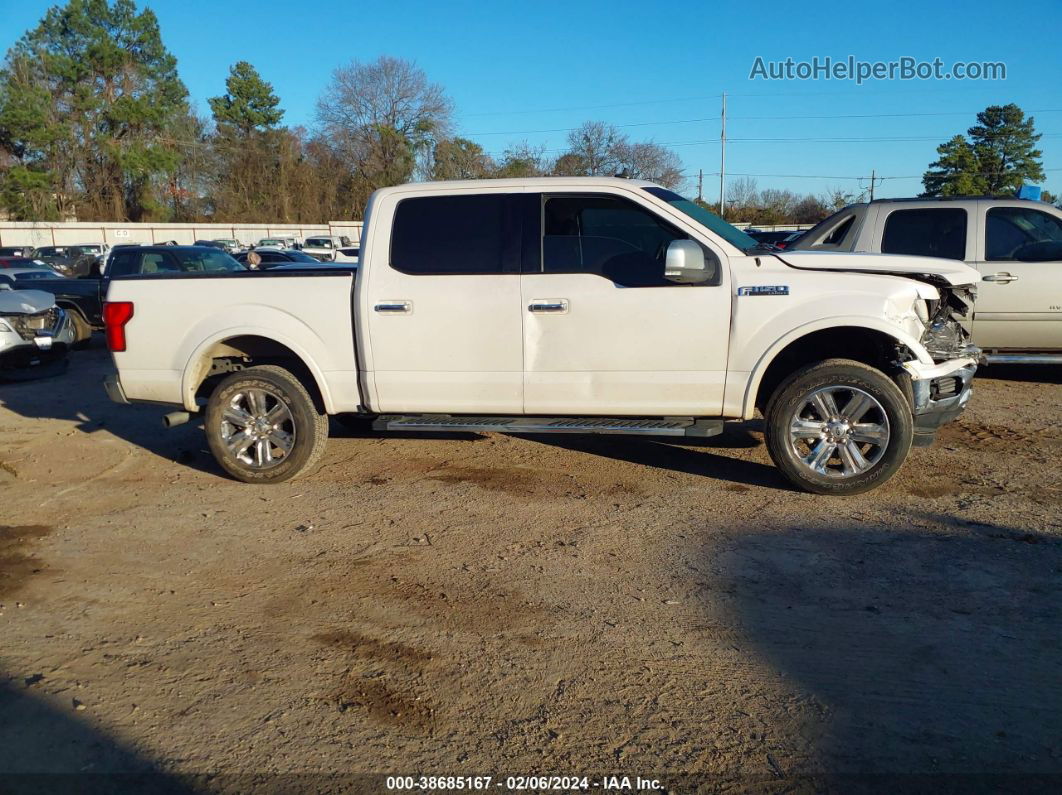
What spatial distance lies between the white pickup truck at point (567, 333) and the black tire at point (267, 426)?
1 cm

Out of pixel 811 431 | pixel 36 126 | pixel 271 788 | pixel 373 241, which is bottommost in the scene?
pixel 271 788

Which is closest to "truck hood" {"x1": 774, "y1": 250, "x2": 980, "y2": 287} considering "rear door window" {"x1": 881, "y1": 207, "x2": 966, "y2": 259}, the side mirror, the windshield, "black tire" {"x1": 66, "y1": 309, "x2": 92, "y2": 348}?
the windshield

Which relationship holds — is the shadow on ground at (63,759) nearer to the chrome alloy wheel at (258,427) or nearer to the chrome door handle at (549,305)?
the chrome alloy wheel at (258,427)

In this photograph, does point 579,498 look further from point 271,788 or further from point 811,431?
point 271,788

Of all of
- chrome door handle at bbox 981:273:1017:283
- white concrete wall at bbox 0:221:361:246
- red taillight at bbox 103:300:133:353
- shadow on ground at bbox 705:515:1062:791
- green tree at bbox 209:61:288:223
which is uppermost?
green tree at bbox 209:61:288:223

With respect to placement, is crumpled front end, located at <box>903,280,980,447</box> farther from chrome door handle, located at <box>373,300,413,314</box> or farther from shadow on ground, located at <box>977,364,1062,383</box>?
shadow on ground, located at <box>977,364,1062,383</box>

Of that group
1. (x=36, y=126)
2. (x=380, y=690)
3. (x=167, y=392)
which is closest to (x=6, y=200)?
(x=36, y=126)

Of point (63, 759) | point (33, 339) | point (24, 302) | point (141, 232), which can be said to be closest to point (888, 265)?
point (63, 759)

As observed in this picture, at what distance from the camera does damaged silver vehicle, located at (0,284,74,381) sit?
400 inches

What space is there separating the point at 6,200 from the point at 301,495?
62.2 m

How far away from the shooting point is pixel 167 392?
20.1 ft

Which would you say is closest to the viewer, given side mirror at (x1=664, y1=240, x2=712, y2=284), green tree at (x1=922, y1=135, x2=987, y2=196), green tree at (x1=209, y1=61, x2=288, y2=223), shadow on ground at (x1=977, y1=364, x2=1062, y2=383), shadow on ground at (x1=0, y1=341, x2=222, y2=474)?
side mirror at (x1=664, y1=240, x2=712, y2=284)

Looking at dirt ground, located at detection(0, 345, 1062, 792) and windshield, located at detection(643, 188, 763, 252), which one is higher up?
windshield, located at detection(643, 188, 763, 252)

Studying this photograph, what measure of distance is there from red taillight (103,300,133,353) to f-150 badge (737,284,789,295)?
441cm
